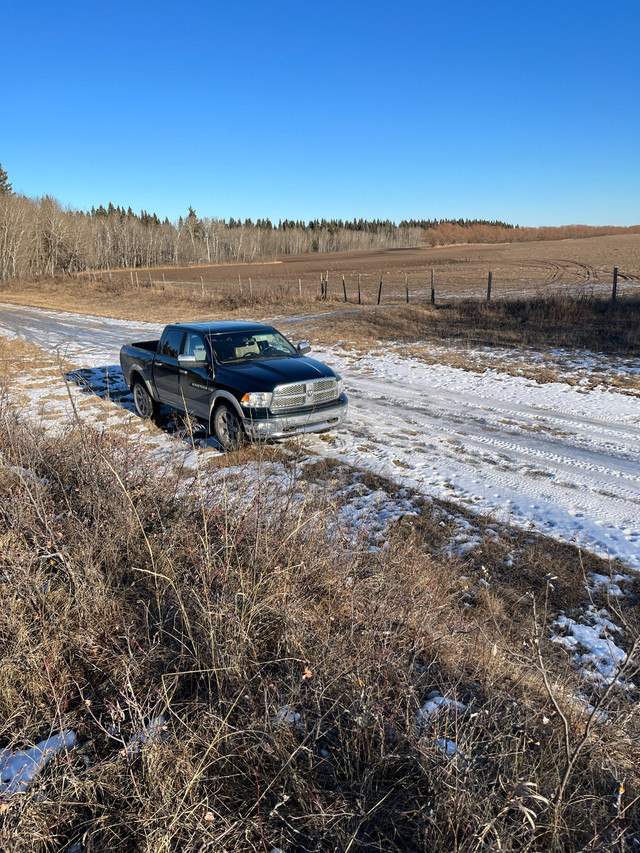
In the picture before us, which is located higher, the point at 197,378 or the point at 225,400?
the point at 197,378

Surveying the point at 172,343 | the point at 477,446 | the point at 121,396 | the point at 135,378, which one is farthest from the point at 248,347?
the point at 121,396

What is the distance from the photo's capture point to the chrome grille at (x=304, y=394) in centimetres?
740

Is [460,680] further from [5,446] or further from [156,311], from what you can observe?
[156,311]

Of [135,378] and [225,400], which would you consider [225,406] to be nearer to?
[225,400]

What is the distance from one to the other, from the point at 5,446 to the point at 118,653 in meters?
3.32

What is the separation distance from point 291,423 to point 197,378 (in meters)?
1.81

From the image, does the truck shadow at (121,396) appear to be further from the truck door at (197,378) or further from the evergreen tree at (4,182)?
the evergreen tree at (4,182)

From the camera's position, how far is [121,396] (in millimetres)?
11758


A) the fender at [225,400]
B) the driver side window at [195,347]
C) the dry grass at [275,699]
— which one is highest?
the driver side window at [195,347]

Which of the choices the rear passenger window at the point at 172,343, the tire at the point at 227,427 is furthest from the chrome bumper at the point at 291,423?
the rear passenger window at the point at 172,343

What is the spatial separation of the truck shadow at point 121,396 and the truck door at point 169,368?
1.09ft

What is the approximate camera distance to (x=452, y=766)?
1979mm

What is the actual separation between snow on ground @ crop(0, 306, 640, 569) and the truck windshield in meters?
1.36

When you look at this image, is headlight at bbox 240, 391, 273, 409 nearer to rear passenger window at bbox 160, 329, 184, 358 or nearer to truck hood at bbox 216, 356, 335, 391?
truck hood at bbox 216, 356, 335, 391
